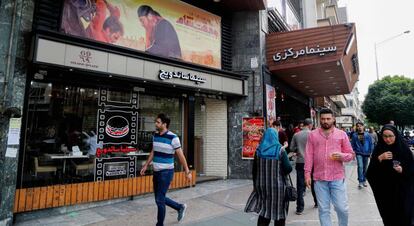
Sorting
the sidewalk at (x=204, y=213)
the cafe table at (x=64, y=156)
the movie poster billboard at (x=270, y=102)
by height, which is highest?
the movie poster billboard at (x=270, y=102)

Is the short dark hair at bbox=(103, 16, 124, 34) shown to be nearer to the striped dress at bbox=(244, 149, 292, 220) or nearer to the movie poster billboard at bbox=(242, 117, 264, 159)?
the movie poster billboard at bbox=(242, 117, 264, 159)

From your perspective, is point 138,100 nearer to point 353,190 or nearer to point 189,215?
point 189,215

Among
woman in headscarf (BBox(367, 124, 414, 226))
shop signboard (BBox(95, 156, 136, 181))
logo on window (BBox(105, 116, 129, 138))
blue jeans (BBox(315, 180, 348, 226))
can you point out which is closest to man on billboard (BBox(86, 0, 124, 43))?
logo on window (BBox(105, 116, 129, 138))

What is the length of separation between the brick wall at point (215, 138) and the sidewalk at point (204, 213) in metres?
2.28

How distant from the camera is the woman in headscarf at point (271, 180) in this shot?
11.6 feet

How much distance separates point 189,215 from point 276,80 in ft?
23.7

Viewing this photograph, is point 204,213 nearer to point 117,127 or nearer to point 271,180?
point 271,180

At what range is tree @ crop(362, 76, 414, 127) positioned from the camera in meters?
33.1

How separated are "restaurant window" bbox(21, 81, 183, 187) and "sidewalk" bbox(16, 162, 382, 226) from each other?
870mm

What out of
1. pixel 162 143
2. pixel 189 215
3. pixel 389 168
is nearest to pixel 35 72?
pixel 162 143

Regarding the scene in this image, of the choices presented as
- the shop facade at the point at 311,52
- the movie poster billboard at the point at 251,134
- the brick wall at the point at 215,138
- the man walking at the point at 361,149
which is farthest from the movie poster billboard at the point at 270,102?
the man walking at the point at 361,149

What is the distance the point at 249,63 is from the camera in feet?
31.9

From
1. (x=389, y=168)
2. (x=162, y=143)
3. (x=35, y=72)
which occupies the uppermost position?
(x=35, y=72)

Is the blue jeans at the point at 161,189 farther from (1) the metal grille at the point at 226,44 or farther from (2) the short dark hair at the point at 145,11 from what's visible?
(1) the metal grille at the point at 226,44
